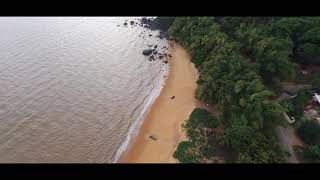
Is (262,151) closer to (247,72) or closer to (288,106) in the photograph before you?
(288,106)

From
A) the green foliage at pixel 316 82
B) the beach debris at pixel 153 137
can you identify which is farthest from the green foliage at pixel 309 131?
the beach debris at pixel 153 137

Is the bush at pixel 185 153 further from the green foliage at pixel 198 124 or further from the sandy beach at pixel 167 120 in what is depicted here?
the green foliage at pixel 198 124

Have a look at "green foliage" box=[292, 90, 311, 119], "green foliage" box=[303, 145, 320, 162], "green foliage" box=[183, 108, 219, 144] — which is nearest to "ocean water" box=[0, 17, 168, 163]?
"green foliage" box=[183, 108, 219, 144]

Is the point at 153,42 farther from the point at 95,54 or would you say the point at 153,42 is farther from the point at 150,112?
the point at 150,112

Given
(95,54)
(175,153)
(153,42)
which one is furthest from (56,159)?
(153,42)
